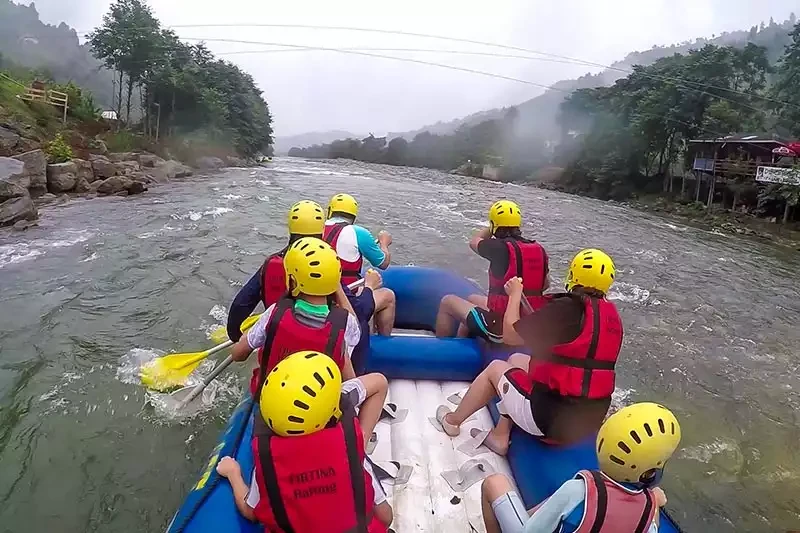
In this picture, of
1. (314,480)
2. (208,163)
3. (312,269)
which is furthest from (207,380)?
(208,163)

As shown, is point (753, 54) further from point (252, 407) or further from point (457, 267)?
point (252, 407)

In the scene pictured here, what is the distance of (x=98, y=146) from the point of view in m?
21.2

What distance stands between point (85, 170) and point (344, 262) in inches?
648

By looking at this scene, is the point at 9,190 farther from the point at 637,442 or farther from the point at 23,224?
the point at 637,442

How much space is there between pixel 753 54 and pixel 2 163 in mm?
33899

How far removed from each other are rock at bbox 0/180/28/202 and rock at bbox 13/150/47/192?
235 cm

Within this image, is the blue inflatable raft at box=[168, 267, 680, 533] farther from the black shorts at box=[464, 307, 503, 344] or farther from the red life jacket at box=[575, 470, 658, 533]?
the red life jacket at box=[575, 470, 658, 533]

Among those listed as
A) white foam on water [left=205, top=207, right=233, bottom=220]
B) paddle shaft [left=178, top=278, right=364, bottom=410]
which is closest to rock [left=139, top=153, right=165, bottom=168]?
white foam on water [left=205, top=207, right=233, bottom=220]

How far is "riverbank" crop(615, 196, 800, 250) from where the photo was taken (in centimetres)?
1928

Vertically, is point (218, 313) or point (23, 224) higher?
point (23, 224)

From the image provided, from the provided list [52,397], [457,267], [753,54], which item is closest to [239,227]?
[457,267]

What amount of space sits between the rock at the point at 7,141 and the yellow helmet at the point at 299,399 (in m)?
16.7

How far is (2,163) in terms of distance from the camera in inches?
515

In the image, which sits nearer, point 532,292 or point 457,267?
point 532,292
